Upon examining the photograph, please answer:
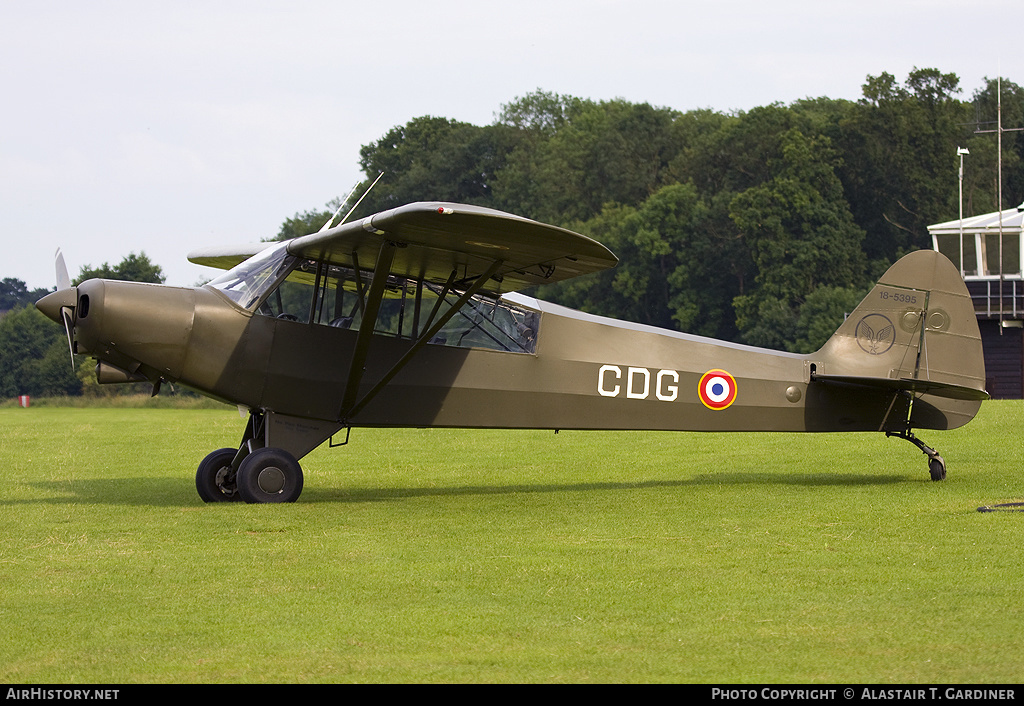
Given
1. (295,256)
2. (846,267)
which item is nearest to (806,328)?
(846,267)

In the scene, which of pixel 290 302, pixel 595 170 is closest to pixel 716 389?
pixel 290 302

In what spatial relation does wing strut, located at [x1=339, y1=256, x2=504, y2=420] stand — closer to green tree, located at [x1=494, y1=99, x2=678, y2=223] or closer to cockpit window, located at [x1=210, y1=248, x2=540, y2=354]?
cockpit window, located at [x1=210, y1=248, x2=540, y2=354]

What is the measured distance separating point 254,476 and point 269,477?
147 millimetres

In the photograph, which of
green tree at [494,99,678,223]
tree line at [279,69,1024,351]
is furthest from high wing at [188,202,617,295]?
green tree at [494,99,678,223]

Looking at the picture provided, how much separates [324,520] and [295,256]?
9.36 feet

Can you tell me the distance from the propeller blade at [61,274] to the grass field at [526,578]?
219 centimetres

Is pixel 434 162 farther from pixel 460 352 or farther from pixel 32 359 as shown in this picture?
pixel 460 352

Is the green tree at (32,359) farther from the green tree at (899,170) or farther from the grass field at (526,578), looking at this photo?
the green tree at (899,170)

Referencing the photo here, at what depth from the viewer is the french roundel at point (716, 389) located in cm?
1202

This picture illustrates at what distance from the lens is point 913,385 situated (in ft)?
38.8

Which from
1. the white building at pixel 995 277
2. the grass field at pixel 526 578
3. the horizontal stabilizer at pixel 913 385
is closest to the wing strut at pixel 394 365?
the grass field at pixel 526 578

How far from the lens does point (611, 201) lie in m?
73.8

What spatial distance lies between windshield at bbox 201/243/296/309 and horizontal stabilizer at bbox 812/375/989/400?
19.4 ft

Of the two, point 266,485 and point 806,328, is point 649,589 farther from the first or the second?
point 806,328
